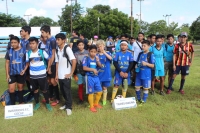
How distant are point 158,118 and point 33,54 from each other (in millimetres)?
3029

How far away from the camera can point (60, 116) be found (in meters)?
4.12

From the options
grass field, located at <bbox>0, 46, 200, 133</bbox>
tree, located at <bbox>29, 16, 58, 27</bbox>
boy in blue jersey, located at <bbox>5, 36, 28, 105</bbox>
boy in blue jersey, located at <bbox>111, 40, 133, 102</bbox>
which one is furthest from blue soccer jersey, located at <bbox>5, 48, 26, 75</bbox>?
tree, located at <bbox>29, 16, 58, 27</bbox>

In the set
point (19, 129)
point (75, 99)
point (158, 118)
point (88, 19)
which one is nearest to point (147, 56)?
point (158, 118)

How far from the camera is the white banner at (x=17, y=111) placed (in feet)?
13.4

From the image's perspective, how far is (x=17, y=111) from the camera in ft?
13.6

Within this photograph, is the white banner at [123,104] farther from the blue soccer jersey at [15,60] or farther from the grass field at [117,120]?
the blue soccer jersey at [15,60]

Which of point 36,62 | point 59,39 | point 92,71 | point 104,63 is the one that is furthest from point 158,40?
point 36,62

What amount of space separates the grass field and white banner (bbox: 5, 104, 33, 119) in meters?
0.14

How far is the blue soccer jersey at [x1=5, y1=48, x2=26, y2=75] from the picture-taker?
4191 millimetres

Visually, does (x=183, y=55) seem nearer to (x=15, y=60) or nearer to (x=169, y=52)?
(x=169, y=52)

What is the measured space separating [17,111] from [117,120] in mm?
2188

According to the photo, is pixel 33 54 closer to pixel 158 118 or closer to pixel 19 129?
pixel 19 129

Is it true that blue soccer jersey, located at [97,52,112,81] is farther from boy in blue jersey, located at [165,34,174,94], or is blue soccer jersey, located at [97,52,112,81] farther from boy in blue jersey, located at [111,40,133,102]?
boy in blue jersey, located at [165,34,174,94]

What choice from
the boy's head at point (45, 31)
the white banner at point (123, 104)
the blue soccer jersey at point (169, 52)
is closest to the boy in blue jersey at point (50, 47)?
the boy's head at point (45, 31)
